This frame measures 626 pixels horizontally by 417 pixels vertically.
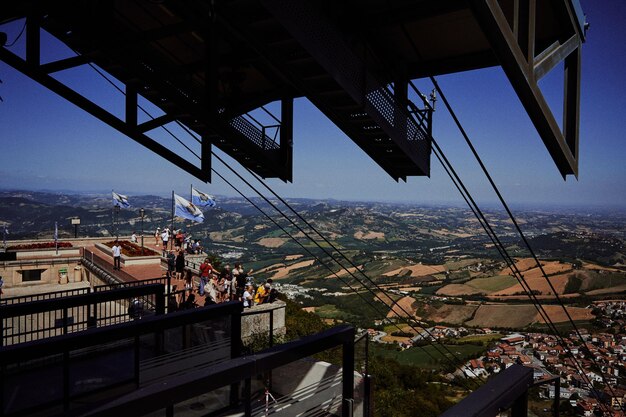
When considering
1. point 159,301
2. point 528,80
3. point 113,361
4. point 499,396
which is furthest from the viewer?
point 159,301

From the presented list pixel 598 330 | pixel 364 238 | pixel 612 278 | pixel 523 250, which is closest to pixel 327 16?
pixel 598 330

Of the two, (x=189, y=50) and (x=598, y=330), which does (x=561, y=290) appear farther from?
(x=189, y=50)

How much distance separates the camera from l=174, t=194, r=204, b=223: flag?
2470 cm

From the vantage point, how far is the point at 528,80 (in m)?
4.75

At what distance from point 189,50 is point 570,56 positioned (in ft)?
22.9

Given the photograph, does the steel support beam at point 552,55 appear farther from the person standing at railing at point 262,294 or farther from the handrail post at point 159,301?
the person standing at railing at point 262,294

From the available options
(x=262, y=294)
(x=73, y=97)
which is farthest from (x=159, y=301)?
(x=262, y=294)

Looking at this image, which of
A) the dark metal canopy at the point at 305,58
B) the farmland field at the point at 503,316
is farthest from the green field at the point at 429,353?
the dark metal canopy at the point at 305,58

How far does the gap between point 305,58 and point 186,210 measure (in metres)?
→ 20.9

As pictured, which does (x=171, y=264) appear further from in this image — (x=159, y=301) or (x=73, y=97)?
(x=73, y=97)

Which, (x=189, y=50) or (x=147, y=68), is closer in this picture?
(x=147, y=68)

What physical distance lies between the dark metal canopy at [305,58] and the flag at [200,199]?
58.3 feet

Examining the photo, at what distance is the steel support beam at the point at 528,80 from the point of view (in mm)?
4031

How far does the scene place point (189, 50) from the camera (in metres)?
8.30
